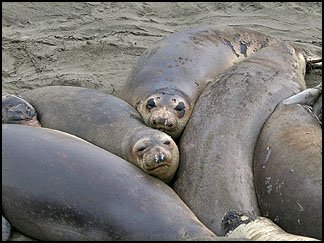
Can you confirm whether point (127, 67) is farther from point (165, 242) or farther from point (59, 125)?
point (165, 242)

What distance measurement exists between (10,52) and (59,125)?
1928mm

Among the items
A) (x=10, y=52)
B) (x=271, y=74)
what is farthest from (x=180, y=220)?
(x=10, y=52)

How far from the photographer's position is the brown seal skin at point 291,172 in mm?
4504

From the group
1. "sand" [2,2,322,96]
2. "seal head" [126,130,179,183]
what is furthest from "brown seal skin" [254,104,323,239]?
"sand" [2,2,322,96]

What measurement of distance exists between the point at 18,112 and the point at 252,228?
1731 millimetres

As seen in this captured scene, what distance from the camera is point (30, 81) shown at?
661 cm

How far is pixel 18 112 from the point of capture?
5.34m

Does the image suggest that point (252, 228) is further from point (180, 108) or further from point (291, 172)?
point (180, 108)

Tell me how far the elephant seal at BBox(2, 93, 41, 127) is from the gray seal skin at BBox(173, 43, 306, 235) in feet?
2.91

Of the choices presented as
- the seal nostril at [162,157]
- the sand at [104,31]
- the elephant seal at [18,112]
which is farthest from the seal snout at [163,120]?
the sand at [104,31]

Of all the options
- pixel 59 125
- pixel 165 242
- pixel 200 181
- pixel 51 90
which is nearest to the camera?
pixel 165 242

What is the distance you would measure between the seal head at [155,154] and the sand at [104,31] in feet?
4.50

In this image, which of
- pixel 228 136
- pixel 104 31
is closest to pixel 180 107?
pixel 228 136

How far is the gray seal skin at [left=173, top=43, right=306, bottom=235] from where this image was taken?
15.5ft
